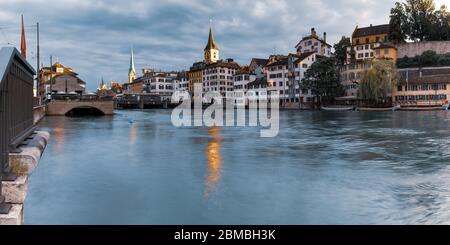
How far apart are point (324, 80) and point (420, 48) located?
28519 millimetres

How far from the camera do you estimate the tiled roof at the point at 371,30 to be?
11725 cm

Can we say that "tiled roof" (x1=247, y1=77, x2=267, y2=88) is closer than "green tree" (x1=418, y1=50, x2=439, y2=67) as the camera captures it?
No

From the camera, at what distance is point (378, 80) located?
269ft

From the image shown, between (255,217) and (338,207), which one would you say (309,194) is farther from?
(255,217)

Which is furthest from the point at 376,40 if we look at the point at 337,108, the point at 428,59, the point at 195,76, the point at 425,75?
the point at 195,76

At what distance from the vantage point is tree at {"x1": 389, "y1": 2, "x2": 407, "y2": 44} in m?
108

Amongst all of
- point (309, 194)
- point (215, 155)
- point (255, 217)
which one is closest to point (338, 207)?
point (309, 194)

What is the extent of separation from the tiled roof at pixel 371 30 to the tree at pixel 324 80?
26.1 metres

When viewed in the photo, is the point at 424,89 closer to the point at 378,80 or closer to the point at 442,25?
the point at 378,80

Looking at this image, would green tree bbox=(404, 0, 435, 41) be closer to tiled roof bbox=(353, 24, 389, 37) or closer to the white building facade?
tiled roof bbox=(353, 24, 389, 37)

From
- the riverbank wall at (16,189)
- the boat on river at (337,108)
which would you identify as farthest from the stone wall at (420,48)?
the riverbank wall at (16,189)

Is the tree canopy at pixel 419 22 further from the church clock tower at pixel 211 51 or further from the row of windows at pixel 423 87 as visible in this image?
the church clock tower at pixel 211 51

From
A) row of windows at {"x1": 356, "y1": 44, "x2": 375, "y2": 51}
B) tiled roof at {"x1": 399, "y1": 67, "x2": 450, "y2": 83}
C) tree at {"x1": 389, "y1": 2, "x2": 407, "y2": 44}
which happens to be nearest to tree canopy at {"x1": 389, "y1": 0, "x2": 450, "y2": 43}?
tree at {"x1": 389, "y1": 2, "x2": 407, "y2": 44}

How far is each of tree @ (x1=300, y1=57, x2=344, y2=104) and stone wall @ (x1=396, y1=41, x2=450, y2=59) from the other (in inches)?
796
